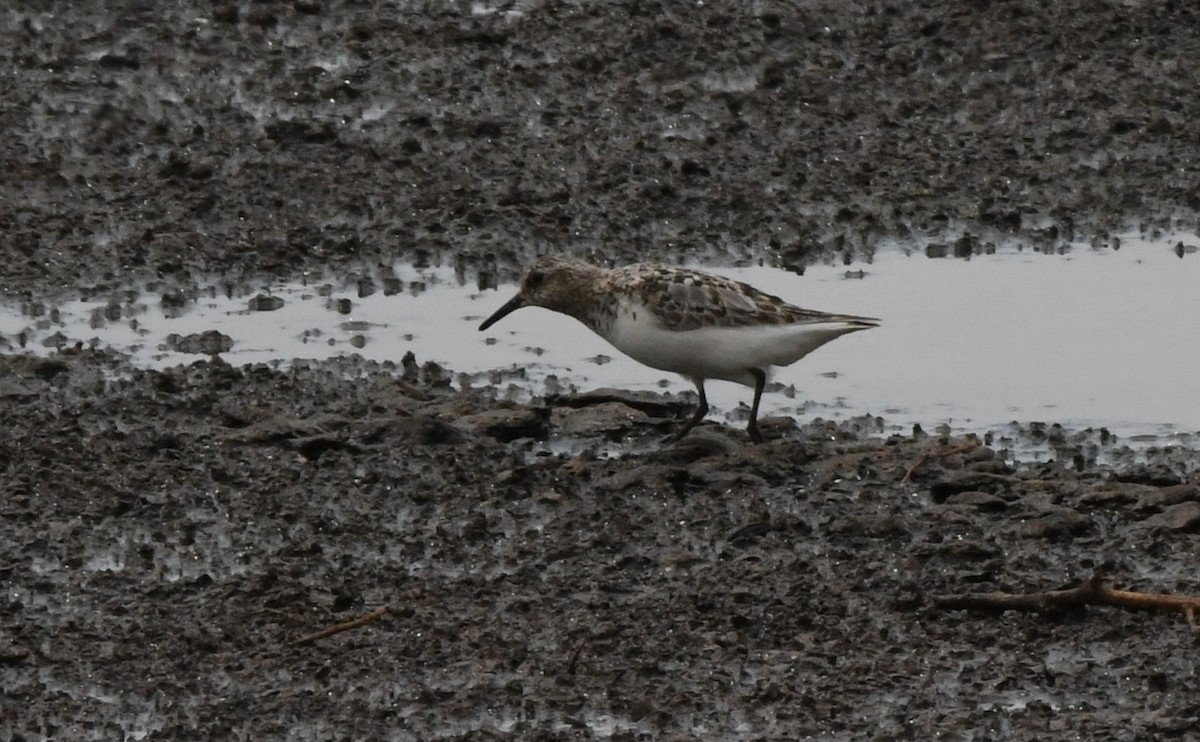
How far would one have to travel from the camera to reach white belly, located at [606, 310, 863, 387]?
963cm

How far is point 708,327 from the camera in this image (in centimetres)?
968

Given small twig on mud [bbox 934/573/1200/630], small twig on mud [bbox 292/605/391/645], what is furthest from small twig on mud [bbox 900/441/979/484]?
small twig on mud [bbox 292/605/391/645]

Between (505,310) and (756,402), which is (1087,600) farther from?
(505,310)

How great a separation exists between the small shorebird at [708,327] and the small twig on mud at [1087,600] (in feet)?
6.08

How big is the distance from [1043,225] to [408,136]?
3698mm

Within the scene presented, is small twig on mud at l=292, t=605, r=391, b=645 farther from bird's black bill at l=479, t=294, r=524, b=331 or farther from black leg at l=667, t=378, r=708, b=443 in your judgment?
bird's black bill at l=479, t=294, r=524, b=331

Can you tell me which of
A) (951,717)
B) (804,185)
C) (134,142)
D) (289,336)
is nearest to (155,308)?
(289,336)

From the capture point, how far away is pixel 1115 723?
7.07 m

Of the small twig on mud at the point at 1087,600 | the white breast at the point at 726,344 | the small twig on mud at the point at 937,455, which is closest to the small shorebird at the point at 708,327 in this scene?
the white breast at the point at 726,344

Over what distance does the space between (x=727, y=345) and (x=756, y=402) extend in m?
0.29

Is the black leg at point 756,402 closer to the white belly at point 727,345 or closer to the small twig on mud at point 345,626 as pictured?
the white belly at point 727,345

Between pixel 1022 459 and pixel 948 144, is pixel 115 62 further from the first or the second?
pixel 1022 459

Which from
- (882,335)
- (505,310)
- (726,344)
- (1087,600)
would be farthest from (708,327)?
(1087,600)

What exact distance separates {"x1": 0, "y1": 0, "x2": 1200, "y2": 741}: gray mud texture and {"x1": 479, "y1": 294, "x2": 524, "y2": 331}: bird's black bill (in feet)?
1.03
